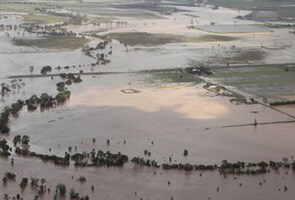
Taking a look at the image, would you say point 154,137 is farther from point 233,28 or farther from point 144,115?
point 233,28

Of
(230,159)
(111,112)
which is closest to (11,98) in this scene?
A: (111,112)

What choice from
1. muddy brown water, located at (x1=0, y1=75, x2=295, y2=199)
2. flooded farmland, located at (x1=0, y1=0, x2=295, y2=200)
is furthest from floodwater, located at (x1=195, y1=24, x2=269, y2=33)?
muddy brown water, located at (x1=0, y1=75, x2=295, y2=199)

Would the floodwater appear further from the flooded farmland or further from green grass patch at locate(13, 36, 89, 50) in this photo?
green grass patch at locate(13, 36, 89, 50)

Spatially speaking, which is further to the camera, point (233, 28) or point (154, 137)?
point (233, 28)

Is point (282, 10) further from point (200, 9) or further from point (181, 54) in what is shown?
point (181, 54)

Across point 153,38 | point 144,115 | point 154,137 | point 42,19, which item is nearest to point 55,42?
point 153,38

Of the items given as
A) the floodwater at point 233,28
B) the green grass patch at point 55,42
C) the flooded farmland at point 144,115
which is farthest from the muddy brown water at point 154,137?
the floodwater at point 233,28
